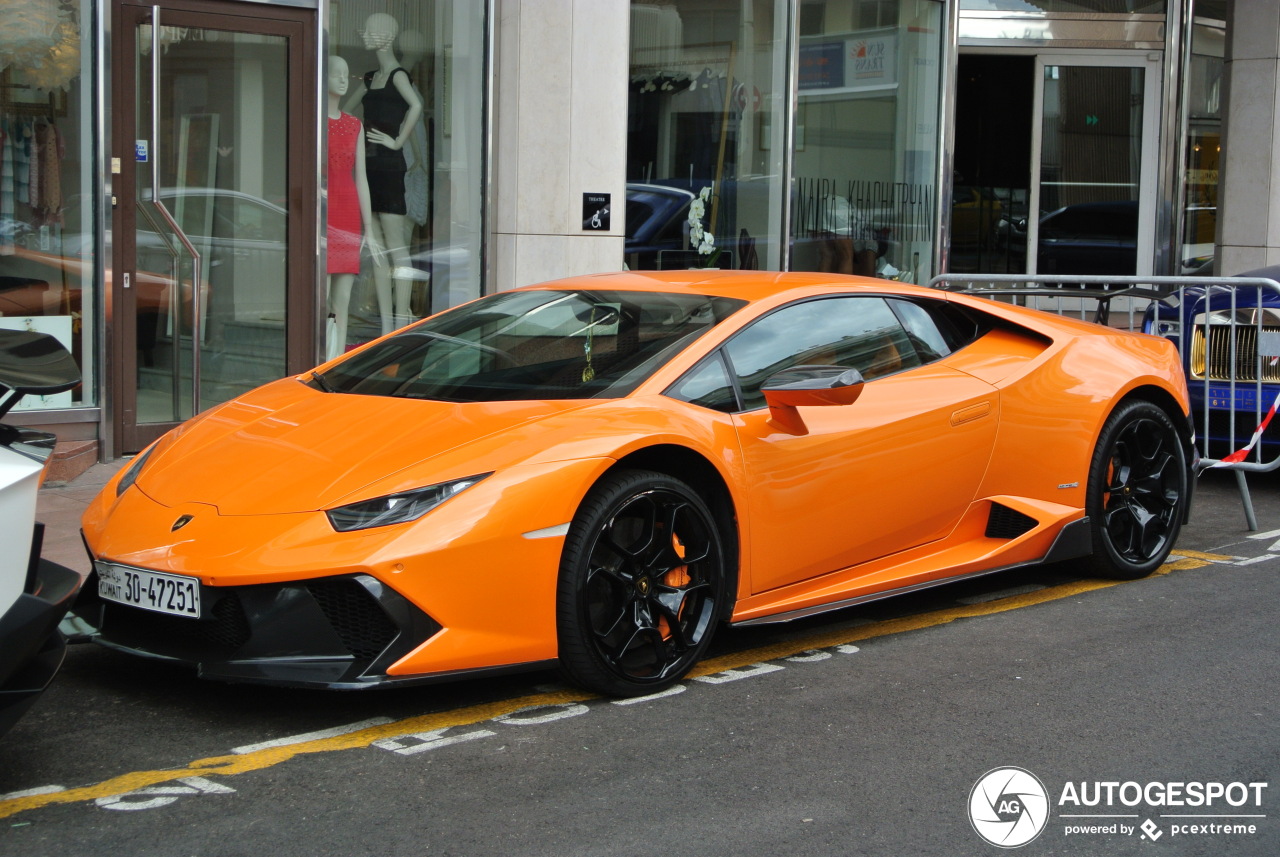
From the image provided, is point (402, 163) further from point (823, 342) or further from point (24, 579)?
point (24, 579)

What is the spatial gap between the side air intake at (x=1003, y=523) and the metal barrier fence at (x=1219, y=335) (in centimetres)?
231

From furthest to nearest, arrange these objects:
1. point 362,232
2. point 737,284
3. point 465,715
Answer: point 362,232
point 737,284
point 465,715

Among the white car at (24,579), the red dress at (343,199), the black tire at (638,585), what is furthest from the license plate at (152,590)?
the red dress at (343,199)

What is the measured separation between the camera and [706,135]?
12023 mm

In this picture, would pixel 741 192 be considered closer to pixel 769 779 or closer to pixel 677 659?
pixel 677 659

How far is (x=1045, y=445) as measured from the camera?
18.7 ft

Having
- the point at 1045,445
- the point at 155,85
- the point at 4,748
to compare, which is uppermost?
the point at 155,85

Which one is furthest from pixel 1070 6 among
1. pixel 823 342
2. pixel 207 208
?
pixel 823 342

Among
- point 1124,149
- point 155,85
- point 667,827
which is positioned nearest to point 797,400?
point 667,827

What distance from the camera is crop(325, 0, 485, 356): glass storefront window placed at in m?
9.93

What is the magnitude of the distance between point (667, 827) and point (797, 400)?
5.54ft

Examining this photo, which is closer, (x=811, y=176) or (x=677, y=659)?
(x=677, y=659)

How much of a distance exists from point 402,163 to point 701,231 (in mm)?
2857

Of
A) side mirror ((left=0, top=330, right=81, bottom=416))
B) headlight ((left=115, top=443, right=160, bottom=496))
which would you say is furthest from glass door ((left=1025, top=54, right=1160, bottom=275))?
side mirror ((left=0, top=330, right=81, bottom=416))
